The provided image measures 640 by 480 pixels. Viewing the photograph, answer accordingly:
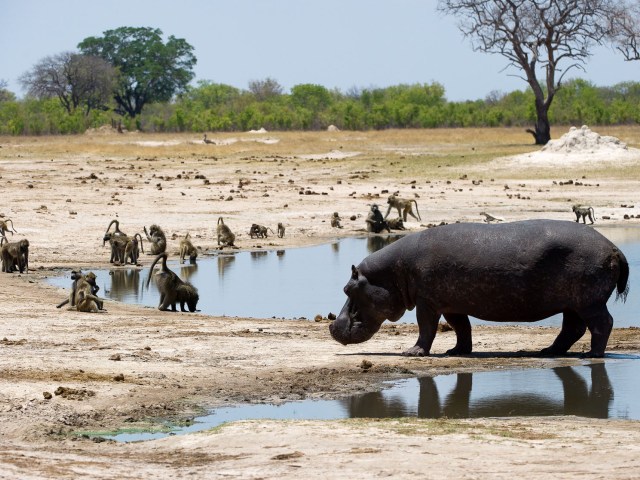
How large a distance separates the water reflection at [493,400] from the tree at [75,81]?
88.0 metres

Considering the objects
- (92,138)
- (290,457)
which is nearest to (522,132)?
(92,138)

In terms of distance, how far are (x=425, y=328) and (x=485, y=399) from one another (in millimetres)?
2320

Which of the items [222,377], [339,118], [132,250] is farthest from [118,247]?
[339,118]

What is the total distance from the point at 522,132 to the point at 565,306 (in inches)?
2274

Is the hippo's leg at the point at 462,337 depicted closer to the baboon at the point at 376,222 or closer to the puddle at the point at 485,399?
the puddle at the point at 485,399

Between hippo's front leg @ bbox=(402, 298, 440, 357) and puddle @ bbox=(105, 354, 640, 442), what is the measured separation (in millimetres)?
1136

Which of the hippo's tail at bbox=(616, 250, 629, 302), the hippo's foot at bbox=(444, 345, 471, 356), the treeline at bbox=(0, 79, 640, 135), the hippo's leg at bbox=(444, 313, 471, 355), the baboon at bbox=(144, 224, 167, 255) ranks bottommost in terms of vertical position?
the hippo's foot at bbox=(444, 345, 471, 356)

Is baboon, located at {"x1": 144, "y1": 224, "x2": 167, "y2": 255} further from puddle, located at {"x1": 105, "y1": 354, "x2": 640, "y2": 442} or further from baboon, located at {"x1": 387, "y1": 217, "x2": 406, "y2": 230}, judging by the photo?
puddle, located at {"x1": 105, "y1": 354, "x2": 640, "y2": 442}

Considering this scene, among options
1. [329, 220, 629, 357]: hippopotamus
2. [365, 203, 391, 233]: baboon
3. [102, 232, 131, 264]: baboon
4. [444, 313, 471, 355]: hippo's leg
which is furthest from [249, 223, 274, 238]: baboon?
[444, 313, 471, 355]: hippo's leg

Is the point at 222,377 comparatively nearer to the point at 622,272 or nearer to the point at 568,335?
the point at 568,335

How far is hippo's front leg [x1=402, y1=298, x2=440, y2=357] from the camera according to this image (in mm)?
14250

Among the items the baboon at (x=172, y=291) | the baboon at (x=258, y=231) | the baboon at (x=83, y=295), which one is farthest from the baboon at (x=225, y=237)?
the baboon at (x=83, y=295)

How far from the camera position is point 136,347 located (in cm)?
1420

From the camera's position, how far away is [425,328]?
14281 millimetres
